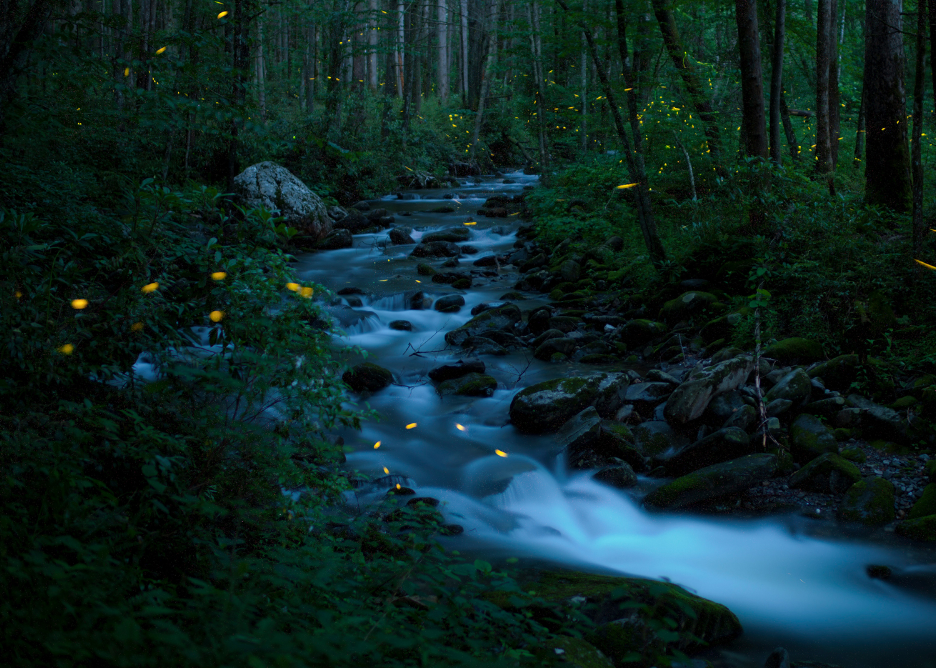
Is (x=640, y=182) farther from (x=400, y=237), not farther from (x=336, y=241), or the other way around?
(x=336, y=241)

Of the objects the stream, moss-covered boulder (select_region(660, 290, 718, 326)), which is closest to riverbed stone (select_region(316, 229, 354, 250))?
the stream

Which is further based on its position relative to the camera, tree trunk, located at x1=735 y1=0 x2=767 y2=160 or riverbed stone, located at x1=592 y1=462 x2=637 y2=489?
tree trunk, located at x1=735 y1=0 x2=767 y2=160

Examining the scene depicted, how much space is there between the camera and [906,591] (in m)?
4.26

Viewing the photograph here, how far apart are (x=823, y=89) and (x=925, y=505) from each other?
8.68 meters

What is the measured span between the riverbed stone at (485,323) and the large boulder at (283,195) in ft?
20.1

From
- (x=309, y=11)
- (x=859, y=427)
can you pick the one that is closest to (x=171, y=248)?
(x=859, y=427)

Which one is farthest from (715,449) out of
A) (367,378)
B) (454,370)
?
(367,378)

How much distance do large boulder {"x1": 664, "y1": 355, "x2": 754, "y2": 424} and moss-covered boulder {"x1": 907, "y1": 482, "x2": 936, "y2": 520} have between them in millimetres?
1792

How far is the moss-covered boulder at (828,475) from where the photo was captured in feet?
16.9

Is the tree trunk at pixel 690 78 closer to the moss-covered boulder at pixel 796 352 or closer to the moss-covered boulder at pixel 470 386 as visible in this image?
the moss-covered boulder at pixel 796 352

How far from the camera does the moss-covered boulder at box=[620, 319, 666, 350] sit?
8.44m

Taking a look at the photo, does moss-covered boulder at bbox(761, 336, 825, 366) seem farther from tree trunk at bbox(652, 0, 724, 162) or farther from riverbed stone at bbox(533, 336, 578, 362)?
tree trunk at bbox(652, 0, 724, 162)

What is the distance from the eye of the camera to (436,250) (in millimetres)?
14383

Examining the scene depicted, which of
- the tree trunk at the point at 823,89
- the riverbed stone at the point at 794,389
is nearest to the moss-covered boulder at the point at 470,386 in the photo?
the riverbed stone at the point at 794,389
